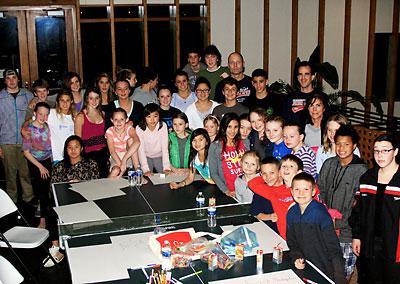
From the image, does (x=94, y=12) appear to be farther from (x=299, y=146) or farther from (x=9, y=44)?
(x=299, y=146)

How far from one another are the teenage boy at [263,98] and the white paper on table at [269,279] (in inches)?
122

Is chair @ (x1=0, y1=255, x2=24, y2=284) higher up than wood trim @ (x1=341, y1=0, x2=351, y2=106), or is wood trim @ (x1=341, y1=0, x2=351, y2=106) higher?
wood trim @ (x1=341, y1=0, x2=351, y2=106)

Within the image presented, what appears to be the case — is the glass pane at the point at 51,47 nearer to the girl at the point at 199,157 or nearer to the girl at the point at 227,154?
the girl at the point at 199,157

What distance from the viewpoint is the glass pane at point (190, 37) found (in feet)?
31.4

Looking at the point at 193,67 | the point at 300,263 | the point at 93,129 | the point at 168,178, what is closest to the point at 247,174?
the point at 168,178

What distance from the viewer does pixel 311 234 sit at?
147 inches

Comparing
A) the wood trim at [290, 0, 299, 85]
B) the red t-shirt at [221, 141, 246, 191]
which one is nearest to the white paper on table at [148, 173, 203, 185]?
the red t-shirt at [221, 141, 246, 191]

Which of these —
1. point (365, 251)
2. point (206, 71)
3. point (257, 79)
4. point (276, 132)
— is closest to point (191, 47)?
point (206, 71)

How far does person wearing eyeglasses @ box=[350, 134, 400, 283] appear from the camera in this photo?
388 centimetres

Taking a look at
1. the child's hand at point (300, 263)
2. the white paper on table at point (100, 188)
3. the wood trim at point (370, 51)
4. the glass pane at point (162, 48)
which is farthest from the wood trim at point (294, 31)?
the child's hand at point (300, 263)

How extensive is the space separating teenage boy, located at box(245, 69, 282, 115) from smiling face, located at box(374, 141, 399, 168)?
2465 mm

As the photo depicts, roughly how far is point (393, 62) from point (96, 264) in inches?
332

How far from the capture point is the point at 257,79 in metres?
6.38

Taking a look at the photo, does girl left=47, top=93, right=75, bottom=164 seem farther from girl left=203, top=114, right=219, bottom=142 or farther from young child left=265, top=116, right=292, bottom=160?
young child left=265, top=116, right=292, bottom=160
